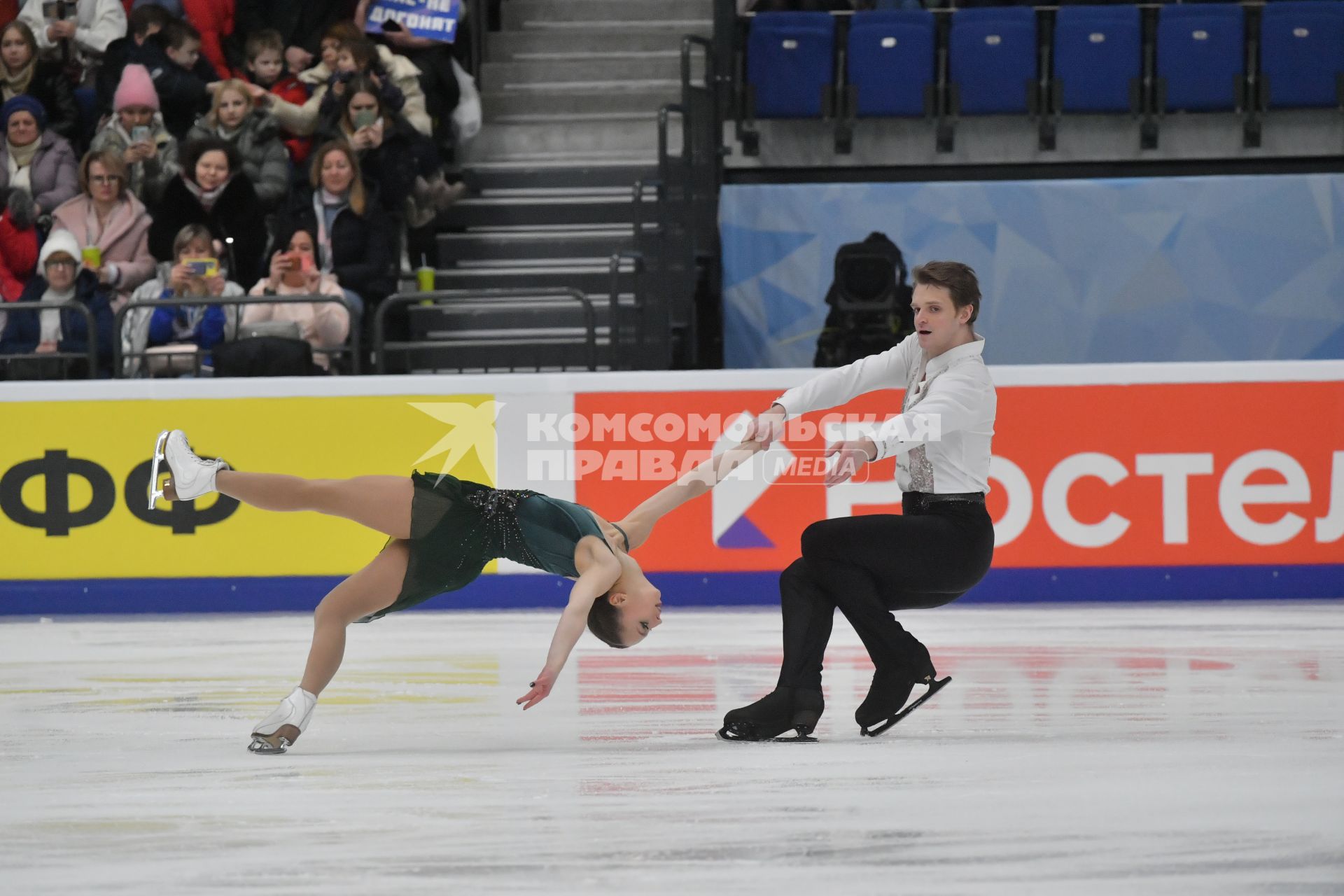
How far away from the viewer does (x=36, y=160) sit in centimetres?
880

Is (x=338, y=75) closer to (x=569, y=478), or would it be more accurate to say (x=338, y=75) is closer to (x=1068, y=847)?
(x=569, y=478)

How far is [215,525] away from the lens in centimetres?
726

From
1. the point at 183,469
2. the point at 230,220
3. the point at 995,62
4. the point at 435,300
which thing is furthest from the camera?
the point at 995,62

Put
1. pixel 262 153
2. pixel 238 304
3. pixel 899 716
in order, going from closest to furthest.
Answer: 1. pixel 899 716
2. pixel 238 304
3. pixel 262 153

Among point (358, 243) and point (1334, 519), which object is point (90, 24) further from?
point (1334, 519)

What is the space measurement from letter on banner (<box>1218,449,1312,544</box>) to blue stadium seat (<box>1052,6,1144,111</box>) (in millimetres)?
3179

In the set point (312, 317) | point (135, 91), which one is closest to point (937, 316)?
point (312, 317)

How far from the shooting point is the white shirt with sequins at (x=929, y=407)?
3.96m

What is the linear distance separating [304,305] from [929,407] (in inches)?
185

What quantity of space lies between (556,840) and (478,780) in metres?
0.60

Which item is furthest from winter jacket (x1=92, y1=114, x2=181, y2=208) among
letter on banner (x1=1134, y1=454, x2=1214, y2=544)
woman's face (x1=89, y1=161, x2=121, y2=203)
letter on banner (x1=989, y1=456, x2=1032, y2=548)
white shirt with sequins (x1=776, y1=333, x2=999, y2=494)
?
white shirt with sequins (x1=776, y1=333, x2=999, y2=494)

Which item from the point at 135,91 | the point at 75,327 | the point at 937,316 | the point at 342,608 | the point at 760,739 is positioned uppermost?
the point at 135,91

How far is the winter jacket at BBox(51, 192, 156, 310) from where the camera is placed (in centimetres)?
838

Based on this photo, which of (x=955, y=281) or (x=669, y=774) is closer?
(x=669, y=774)
